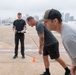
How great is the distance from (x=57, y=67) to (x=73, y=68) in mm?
4229

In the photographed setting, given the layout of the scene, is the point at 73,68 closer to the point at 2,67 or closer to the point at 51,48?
the point at 51,48

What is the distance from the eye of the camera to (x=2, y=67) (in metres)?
7.05

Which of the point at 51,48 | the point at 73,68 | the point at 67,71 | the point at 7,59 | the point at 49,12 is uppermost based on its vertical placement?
the point at 49,12

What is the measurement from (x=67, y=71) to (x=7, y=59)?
3085 millimetres

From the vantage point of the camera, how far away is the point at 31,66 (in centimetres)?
716

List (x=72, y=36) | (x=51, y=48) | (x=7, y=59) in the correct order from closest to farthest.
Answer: (x=72, y=36), (x=51, y=48), (x=7, y=59)

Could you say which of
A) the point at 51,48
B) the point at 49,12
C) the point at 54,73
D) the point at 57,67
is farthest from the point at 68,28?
the point at 57,67

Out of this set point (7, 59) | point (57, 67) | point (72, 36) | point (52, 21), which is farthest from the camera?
point (7, 59)

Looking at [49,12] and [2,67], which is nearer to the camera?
[49,12]

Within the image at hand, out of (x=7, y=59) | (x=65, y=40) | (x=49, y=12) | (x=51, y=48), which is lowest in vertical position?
(x=7, y=59)

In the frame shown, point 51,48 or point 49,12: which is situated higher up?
point 49,12

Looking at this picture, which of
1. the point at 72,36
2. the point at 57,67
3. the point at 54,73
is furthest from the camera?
the point at 57,67

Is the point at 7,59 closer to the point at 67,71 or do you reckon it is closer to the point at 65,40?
the point at 67,71

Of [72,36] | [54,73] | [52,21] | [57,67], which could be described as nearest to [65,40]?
[72,36]
